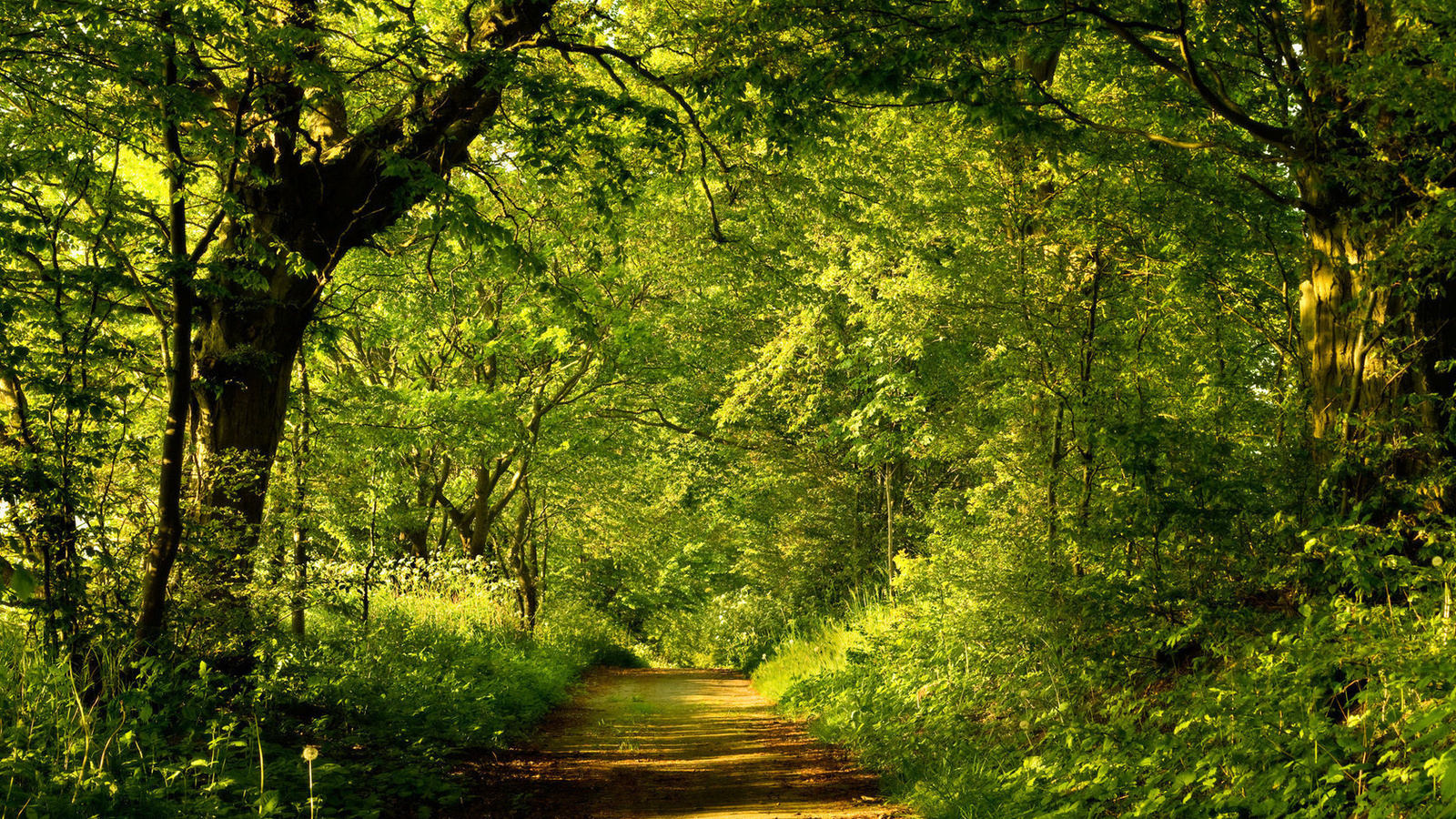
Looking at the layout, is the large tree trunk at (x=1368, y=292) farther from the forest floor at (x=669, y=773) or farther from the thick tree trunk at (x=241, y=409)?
the thick tree trunk at (x=241, y=409)

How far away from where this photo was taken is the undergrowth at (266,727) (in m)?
4.43

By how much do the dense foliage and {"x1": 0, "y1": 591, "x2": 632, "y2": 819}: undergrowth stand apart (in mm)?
44

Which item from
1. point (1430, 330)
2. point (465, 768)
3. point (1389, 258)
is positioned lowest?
point (465, 768)

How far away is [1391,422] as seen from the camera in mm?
5270

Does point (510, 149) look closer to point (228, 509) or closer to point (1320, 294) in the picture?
A: point (228, 509)

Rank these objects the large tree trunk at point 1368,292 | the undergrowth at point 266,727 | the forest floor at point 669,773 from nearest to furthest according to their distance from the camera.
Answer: the undergrowth at point 266,727, the large tree trunk at point 1368,292, the forest floor at point 669,773

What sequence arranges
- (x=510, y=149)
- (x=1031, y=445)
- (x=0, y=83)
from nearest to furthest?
(x=0, y=83)
(x=1031, y=445)
(x=510, y=149)

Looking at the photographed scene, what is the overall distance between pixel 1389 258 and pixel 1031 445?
9.96ft

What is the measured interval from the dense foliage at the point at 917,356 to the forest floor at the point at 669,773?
43 centimetres

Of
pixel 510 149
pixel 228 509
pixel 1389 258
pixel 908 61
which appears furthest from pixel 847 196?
pixel 228 509

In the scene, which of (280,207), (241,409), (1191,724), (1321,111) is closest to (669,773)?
(1191,724)

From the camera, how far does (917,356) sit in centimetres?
1178

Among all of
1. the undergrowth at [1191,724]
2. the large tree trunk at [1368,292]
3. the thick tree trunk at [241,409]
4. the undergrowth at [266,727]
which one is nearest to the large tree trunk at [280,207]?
the thick tree trunk at [241,409]

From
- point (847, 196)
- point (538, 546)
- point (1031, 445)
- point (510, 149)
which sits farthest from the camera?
point (538, 546)
